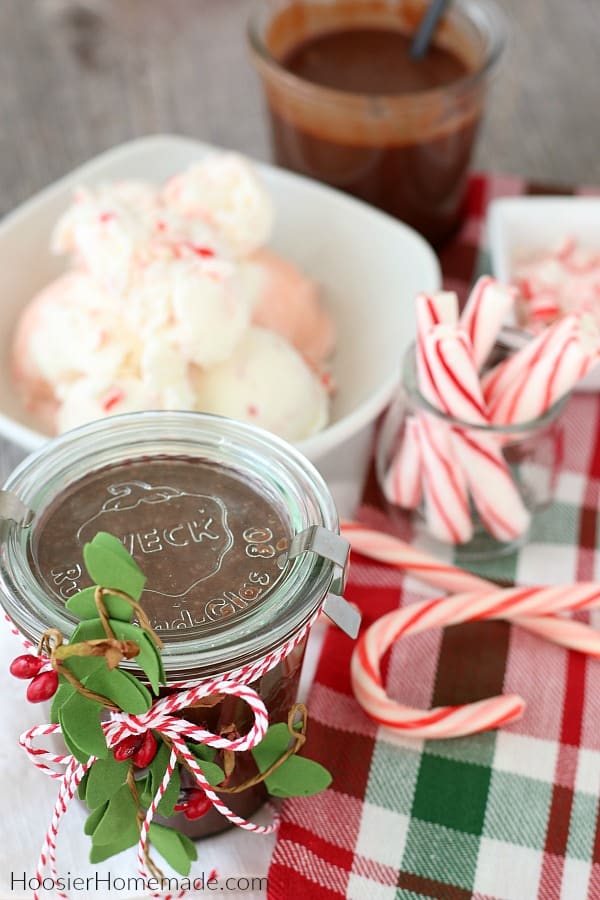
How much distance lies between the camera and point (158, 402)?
2.97 ft

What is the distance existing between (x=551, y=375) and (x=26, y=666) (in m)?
0.48

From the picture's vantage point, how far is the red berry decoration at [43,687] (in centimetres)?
58

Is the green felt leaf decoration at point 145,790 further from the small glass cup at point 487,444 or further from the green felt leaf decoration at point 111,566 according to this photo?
the small glass cup at point 487,444

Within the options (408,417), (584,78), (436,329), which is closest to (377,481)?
(408,417)

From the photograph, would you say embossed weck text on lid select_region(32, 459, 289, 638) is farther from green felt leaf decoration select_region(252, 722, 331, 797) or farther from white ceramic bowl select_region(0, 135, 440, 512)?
white ceramic bowl select_region(0, 135, 440, 512)

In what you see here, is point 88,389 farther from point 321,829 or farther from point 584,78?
point 584,78

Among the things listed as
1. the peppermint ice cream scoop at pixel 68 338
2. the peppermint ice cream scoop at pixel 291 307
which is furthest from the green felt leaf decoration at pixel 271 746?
the peppermint ice cream scoop at pixel 291 307

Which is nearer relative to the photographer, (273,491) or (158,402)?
(273,491)

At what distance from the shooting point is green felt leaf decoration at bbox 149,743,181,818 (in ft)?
2.06

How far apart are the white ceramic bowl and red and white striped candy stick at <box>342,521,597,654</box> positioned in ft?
0.27

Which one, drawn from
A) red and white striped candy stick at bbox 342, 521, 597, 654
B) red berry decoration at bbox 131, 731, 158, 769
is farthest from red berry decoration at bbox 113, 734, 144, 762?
red and white striped candy stick at bbox 342, 521, 597, 654

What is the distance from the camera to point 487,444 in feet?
2.88

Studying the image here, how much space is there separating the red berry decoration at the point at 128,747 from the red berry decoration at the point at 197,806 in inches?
2.3

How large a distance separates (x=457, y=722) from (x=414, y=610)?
0.10 metres
